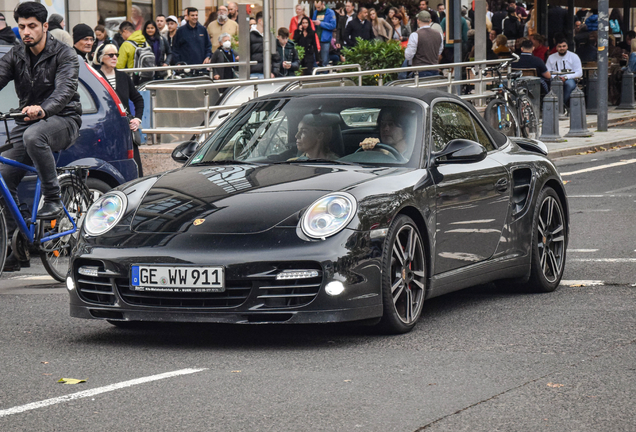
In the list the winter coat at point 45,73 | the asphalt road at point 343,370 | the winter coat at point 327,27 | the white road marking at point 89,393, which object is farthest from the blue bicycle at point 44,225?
the winter coat at point 327,27

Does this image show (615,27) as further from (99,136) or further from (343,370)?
(343,370)

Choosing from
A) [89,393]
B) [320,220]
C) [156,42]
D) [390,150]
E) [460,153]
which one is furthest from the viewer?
[156,42]

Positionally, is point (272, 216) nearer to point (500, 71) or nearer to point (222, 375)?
point (222, 375)

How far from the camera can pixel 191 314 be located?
5973mm

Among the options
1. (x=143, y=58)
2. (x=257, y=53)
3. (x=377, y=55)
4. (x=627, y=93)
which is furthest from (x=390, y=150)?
(x=627, y=93)

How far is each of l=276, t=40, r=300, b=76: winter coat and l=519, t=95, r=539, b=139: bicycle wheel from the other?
236 inches

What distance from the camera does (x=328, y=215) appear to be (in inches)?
239

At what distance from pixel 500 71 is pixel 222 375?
50.8ft

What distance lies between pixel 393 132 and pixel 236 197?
1184mm

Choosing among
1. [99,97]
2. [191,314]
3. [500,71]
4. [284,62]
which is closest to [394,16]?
[284,62]

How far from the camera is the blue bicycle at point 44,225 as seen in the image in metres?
8.28

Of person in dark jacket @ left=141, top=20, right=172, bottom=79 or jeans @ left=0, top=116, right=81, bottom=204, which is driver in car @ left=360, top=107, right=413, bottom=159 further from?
person in dark jacket @ left=141, top=20, right=172, bottom=79

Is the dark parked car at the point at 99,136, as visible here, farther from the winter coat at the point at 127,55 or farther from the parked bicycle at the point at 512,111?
the parked bicycle at the point at 512,111

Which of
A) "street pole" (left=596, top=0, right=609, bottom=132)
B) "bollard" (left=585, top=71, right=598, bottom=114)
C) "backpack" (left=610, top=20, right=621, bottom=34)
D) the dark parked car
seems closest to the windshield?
the dark parked car
